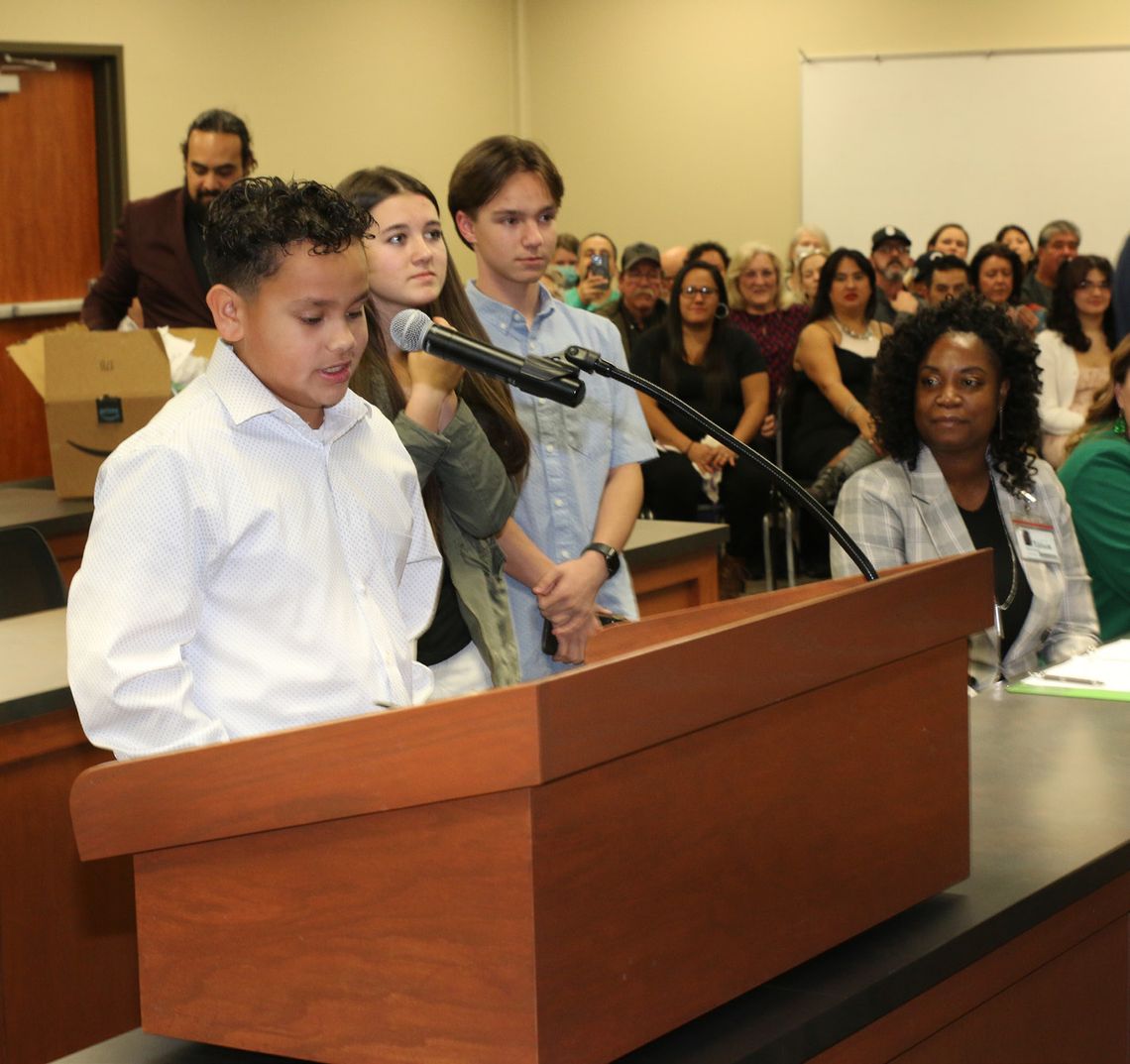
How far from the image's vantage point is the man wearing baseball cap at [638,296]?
639cm

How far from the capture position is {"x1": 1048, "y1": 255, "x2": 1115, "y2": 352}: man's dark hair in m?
6.09

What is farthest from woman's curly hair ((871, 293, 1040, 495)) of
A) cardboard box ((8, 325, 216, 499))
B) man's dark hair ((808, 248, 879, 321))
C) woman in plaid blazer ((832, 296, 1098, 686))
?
man's dark hair ((808, 248, 879, 321))

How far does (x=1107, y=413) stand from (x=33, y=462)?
205 inches

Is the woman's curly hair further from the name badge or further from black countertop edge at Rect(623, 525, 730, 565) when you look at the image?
black countertop edge at Rect(623, 525, 730, 565)

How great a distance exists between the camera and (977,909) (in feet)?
4.48

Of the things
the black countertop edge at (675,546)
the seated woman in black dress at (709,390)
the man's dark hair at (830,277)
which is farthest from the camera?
the man's dark hair at (830,277)

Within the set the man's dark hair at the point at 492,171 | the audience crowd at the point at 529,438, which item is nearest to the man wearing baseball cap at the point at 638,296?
the audience crowd at the point at 529,438

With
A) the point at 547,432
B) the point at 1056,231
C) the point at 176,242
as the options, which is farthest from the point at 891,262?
the point at 547,432

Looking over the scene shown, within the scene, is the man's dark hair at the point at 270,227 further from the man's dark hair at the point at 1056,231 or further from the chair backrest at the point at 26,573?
the man's dark hair at the point at 1056,231

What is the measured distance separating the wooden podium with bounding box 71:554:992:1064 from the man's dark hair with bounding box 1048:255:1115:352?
524 centimetres

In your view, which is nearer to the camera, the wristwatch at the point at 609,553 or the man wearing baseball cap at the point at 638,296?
the wristwatch at the point at 609,553

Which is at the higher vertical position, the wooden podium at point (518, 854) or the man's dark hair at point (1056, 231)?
the man's dark hair at point (1056, 231)

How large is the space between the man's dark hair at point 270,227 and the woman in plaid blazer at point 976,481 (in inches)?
54.2

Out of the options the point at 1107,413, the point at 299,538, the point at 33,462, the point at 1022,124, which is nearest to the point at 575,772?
the point at 299,538
